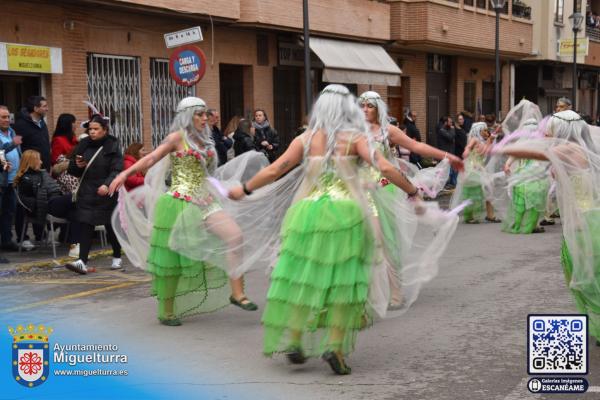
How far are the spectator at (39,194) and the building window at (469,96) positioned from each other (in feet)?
76.2

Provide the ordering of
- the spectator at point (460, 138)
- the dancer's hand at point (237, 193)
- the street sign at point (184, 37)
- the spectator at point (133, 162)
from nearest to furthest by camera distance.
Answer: the dancer's hand at point (237, 193)
the spectator at point (133, 162)
the street sign at point (184, 37)
the spectator at point (460, 138)

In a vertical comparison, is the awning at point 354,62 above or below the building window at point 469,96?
above

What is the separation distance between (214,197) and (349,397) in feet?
9.57

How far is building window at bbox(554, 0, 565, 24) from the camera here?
38.1m

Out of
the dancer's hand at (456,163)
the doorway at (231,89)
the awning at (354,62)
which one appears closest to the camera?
the dancer's hand at (456,163)

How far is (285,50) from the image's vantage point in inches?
910

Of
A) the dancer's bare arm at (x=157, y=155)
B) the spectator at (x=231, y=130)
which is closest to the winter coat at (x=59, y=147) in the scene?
the spectator at (x=231, y=130)

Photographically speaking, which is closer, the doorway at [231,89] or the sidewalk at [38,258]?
the sidewalk at [38,258]

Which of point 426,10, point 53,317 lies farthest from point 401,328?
point 426,10

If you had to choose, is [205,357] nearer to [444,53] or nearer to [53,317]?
[53,317]

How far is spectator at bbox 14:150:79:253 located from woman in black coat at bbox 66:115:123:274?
92 centimetres

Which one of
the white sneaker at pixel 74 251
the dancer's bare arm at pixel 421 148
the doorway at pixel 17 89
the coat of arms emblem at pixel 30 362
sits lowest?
the white sneaker at pixel 74 251

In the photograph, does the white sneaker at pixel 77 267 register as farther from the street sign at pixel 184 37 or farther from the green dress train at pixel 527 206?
the green dress train at pixel 527 206

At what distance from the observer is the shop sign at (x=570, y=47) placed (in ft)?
117
